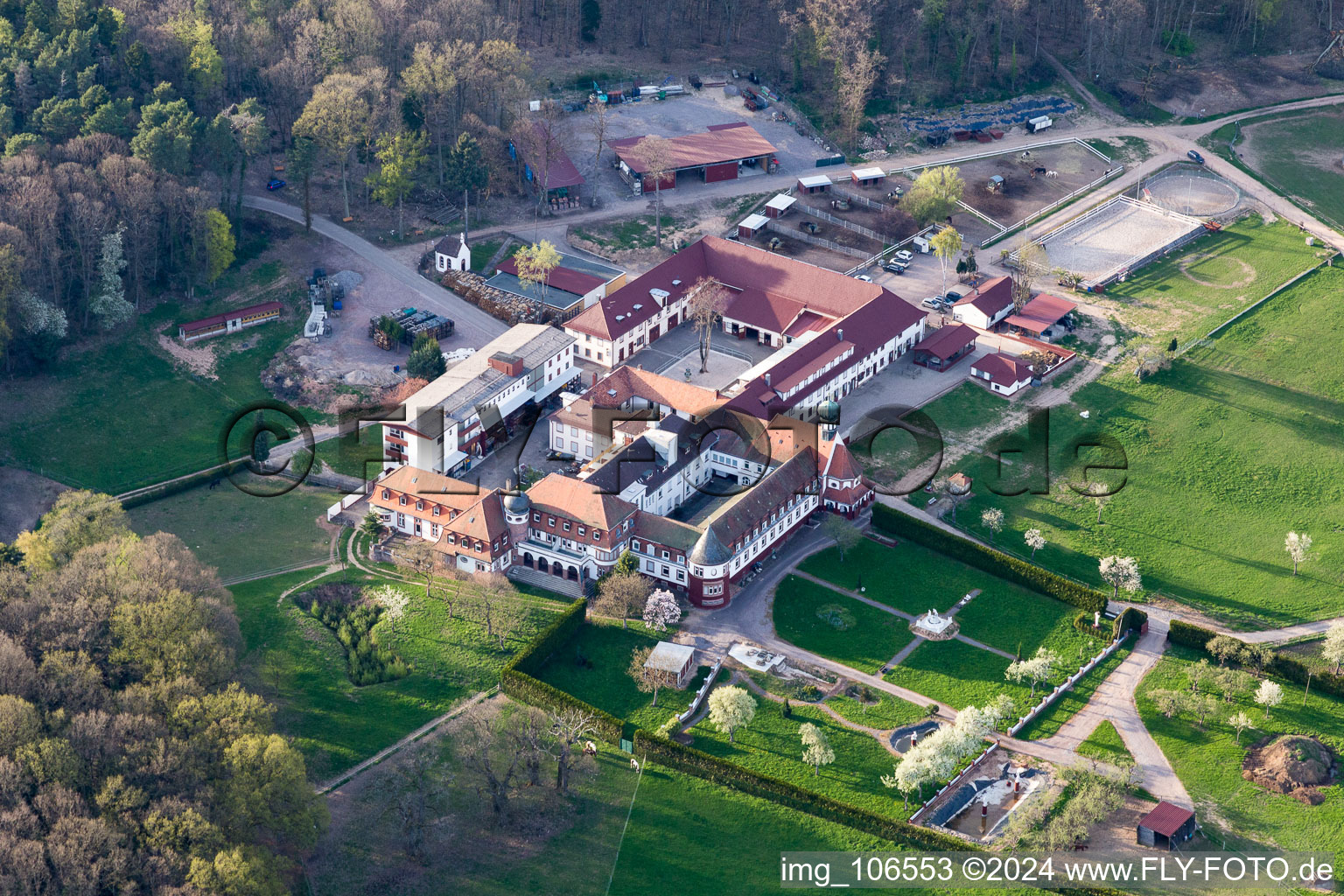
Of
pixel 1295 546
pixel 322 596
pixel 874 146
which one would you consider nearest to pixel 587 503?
pixel 322 596

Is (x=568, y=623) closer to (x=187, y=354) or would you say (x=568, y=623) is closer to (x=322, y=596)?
(x=322, y=596)

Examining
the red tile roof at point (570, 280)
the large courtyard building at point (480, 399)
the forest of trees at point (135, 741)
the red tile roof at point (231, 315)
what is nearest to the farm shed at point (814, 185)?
the red tile roof at point (570, 280)

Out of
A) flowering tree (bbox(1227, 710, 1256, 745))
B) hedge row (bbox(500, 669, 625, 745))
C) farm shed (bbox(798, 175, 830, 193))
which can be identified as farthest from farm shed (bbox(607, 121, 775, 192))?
flowering tree (bbox(1227, 710, 1256, 745))

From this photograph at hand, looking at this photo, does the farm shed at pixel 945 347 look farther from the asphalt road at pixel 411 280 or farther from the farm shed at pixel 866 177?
the asphalt road at pixel 411 280

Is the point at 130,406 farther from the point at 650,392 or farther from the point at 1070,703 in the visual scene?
the point at 1070,703

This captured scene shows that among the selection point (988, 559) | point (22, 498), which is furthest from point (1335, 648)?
point (22, 498)

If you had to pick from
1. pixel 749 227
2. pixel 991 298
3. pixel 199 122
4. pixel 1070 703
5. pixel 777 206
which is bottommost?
pixel 1070 703
